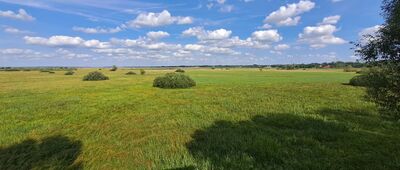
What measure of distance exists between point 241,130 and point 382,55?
663 cm

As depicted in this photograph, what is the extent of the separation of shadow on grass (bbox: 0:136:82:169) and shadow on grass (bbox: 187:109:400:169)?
423 cm

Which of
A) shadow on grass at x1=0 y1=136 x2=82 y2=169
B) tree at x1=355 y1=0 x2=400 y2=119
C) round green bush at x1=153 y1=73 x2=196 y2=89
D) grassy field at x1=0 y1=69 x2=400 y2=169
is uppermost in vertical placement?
tree at x1=355 y1=0 x2=400 y2=119

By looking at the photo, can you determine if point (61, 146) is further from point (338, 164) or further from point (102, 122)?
point (338, 164)

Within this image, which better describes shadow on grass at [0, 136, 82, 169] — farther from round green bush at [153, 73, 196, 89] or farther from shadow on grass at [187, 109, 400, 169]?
round green bush at [153, 73, 196, 89]

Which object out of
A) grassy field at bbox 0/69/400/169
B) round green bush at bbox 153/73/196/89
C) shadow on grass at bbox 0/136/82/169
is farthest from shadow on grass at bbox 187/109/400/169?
round green bush at bbox 153/73/196/89

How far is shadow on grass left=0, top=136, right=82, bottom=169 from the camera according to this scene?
874cm

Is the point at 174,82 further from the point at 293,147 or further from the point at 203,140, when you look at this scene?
the point at 293,147

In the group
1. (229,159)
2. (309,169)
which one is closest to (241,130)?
(229,159)

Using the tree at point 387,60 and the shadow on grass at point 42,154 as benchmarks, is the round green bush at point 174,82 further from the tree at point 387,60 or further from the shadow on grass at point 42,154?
the tree at point 387,60

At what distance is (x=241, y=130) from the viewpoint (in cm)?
1243

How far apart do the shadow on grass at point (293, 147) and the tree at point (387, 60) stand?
2.10 meters

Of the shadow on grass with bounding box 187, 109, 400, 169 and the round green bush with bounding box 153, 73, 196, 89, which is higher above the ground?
the round green bush with bounding box 153, 73, 196, 89

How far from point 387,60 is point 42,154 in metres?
11.2

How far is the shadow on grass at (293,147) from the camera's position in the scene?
27.2ft
